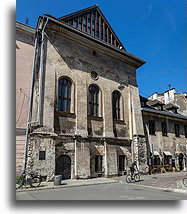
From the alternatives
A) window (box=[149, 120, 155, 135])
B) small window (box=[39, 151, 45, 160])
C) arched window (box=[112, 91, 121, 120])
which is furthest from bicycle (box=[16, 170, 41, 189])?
window (box=[149, 120, 155, 135])

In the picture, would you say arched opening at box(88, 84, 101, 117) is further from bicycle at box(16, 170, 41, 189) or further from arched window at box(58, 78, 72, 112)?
bicycle at box(16, 170, 41, 189)

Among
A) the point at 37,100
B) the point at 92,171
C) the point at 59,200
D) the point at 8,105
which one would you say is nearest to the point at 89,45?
the point at 37,100

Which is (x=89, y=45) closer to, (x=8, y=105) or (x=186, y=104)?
(x=8, y=105)

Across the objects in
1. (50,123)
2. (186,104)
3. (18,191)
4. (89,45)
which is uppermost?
(89,45)

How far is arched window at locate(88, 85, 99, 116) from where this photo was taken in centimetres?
1650

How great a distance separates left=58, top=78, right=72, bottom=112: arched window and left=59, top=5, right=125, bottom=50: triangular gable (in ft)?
18.9

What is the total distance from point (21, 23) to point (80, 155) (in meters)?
10.5

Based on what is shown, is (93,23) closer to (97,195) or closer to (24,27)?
(24,27)

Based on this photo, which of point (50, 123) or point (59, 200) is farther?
point (50, 123)

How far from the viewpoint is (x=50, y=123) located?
533 inches

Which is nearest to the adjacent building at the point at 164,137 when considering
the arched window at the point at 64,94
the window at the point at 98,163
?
the window at the point at 98,163

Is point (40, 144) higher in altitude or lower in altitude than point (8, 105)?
lower

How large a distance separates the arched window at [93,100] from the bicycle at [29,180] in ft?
21.8
